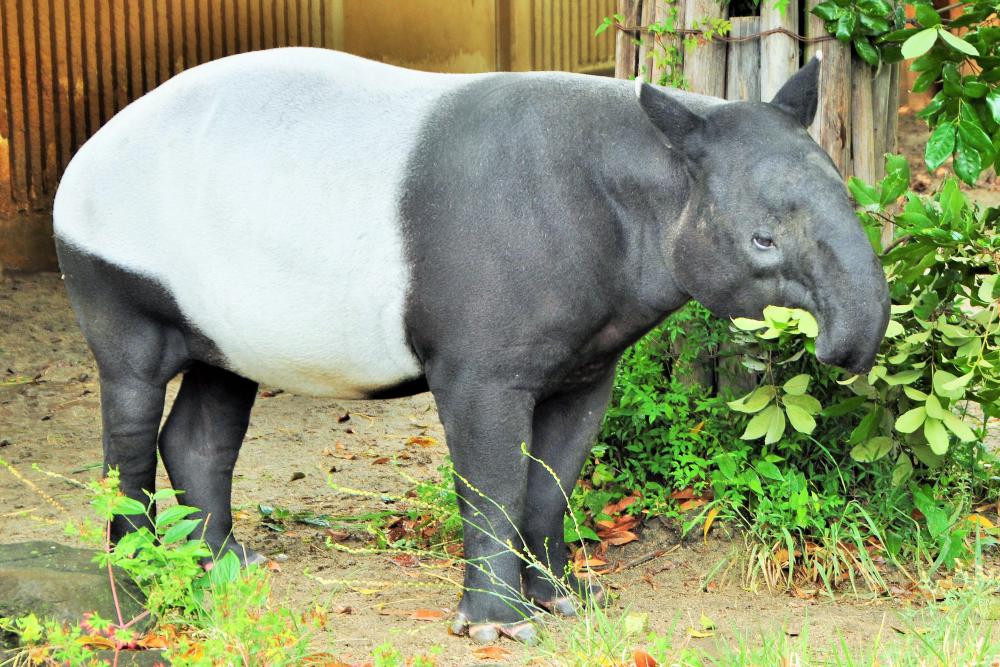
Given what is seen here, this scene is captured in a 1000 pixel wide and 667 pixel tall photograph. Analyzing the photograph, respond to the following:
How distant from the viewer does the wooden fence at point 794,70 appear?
5.11 m

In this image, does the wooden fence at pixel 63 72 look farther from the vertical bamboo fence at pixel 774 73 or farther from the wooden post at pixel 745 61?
the wooden post at pixel 745 61

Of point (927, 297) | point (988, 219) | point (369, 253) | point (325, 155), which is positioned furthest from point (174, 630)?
point (988, 219)

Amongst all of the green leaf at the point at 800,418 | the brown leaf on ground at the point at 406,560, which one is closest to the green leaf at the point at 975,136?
the green leaf at the point at 800,418

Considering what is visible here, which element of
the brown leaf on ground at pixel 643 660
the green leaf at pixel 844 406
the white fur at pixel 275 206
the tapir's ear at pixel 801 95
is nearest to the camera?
the brown leaf on ground at pixel 643 660

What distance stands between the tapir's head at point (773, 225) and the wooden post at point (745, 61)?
129cm

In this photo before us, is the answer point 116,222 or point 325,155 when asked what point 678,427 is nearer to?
point 325,155

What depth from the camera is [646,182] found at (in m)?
3.96

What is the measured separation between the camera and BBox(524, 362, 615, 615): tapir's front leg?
14.5ft

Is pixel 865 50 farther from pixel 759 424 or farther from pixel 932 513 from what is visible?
pixel 932 513

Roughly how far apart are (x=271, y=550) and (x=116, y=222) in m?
1.55

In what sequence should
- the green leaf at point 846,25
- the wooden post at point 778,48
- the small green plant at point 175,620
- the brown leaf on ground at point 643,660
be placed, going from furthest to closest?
1. the wooden post at point 778,48
2. the green leaf at point 846,25
3. the brown leaf on ground at point 643,660
4. the small green plant at point 175,620

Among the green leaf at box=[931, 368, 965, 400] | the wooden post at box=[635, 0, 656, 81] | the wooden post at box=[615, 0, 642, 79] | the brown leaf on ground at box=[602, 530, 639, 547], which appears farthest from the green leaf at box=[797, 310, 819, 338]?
the wooden post at box=[615, 0, 642, 79]

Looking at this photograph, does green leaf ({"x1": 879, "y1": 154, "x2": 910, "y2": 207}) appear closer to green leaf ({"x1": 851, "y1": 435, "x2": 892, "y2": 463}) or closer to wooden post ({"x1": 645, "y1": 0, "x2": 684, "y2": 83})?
green leaf ({"x1": 851, "y1": 435, "x2": 892, "y2": 463})

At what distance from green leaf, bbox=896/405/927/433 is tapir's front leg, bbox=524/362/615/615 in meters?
0.97
